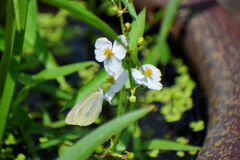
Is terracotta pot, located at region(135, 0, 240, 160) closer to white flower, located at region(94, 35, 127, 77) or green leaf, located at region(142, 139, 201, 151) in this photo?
green leaf, located at region(142, 139, 201, 151)

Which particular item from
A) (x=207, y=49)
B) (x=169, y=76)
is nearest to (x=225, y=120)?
(x=207, y=49)

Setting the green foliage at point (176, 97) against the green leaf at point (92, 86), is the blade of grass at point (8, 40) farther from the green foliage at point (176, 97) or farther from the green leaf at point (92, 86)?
the green foliage at point (176, 97)

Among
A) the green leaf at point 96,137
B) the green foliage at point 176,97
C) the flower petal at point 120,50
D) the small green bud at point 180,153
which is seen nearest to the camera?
the green leaf at point 96,137

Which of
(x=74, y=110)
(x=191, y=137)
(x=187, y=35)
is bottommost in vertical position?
(x=191, y=137)

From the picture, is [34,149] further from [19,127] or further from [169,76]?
[169,76]

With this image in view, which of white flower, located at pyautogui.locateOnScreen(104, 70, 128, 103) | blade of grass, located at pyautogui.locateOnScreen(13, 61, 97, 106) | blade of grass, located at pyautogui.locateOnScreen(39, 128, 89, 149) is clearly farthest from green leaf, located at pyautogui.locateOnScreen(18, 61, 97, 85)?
white flower, located at pyautogui.locateOnScreen(104, 70, 128, 103)

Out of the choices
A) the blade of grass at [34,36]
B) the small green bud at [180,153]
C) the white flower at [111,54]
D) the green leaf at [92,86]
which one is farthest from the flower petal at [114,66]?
the small green bud at [180,153]

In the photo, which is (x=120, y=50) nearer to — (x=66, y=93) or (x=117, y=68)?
(x=117, y=68)
